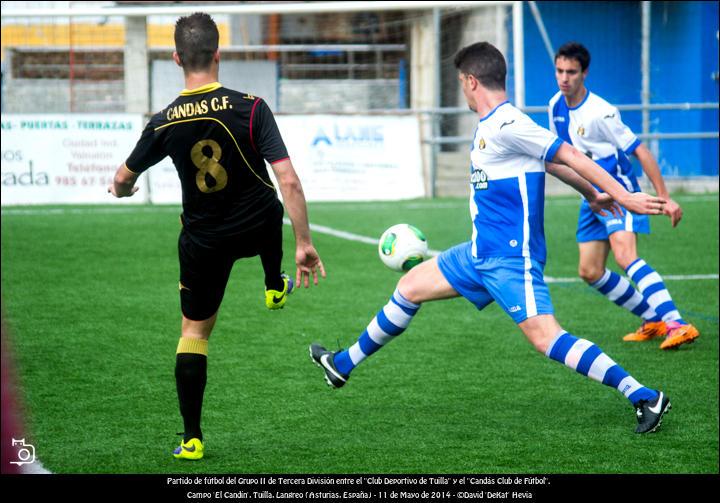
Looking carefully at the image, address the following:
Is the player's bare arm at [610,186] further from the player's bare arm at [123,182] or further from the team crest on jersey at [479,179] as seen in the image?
the player's bare arm at [123,182]

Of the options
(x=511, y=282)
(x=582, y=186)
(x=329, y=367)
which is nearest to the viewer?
(x=511, y=282)

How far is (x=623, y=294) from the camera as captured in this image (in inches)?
295

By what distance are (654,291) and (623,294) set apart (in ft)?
0.76

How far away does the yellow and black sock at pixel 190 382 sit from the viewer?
4707mm

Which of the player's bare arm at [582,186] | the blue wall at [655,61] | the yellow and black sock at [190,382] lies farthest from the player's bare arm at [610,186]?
the blue wall at [655,61]

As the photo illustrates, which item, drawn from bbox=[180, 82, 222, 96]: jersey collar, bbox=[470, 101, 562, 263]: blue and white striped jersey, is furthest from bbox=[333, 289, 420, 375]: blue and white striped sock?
bbox=[180, 82, 222, 96]: jersey collar

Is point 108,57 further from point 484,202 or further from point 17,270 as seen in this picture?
point 484,202

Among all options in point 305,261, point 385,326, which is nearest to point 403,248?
point 385,326

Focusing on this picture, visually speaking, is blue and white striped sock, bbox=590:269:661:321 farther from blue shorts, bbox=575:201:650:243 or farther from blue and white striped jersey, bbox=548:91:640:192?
blue and white striped jersey, bbox=548:91:640:192

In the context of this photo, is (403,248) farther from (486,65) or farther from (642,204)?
(642,204)

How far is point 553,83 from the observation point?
2136cm

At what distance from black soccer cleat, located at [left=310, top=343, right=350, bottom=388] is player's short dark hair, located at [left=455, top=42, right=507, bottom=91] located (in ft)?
5.59

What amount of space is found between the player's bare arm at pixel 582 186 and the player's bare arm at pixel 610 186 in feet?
1.15
